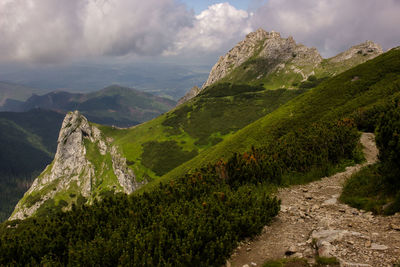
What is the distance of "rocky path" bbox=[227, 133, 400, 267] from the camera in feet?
22.0

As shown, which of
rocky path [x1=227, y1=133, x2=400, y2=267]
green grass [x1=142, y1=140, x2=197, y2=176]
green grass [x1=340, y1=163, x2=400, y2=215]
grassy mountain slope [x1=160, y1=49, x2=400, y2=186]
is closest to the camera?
rocky path [x1=227, y1=133, x2=400, y2=267]

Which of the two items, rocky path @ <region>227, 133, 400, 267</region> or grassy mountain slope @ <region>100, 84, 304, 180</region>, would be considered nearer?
rocky path @ <region>227, 133, 400, 267</region>

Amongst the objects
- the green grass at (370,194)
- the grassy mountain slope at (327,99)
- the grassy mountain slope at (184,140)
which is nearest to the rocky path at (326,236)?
the green grass at (370,194)

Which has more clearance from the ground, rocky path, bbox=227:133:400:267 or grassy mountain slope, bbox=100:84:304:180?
grassy mountain slope, bbox=100:84:304:180

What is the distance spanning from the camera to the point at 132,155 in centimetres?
17050

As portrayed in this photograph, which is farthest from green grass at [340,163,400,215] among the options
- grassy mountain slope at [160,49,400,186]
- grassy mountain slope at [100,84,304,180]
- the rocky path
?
grassy mountain slope at [100,84,304,180]

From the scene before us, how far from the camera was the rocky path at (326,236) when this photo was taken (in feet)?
22.0

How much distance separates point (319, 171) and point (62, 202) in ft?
696

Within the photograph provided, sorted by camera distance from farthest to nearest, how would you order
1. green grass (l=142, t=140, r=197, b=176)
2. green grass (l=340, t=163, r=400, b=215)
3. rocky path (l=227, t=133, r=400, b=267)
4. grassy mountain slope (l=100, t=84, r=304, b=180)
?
grassy mountain slope (l=100, t=84, r=304, b=180) < green grass (l=142, t=140, r=197, b=176) < green grass (l=340, t=163, r=400, b=215) < rocky path (l=227, t=133, r=400, b=267)

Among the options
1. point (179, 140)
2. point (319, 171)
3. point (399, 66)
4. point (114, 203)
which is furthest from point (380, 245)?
point (179, 140)

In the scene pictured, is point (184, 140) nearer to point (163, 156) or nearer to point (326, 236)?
point (163, 156)

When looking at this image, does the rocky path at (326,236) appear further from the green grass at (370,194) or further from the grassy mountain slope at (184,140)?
the grassy mountain slope at (184,140)

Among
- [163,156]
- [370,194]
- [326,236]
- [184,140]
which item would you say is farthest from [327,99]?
[184,140]

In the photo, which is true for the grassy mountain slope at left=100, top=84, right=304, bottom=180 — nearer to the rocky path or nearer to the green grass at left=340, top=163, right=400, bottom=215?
the green grass at left=340, top=163, right=400, bottom=215
